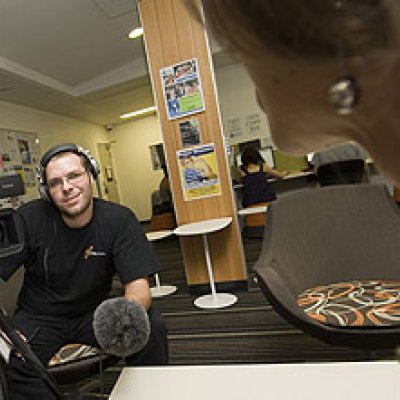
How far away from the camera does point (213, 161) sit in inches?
123

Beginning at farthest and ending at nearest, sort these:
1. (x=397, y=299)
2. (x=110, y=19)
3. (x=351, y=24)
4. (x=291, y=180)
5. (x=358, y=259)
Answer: (x=291, y=180) → (x=110, y=19) → (x=358, y=259) → (x=397, y=299) → (x=351, y=24)

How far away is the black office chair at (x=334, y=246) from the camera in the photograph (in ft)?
5.19

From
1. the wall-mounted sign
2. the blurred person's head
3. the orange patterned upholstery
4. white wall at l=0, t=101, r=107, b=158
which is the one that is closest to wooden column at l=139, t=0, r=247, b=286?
the wall-mounted sign

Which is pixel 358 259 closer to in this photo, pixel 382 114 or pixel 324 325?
pixel 324 325

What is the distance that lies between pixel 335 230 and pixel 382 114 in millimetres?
1768

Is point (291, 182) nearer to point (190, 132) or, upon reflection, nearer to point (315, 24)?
point (190, 132)

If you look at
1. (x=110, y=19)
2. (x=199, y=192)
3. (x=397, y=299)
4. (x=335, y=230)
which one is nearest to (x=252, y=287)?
(x=199, y=192)

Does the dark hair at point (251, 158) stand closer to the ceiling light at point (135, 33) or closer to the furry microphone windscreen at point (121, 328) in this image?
the ceiling light at point (135, 33)

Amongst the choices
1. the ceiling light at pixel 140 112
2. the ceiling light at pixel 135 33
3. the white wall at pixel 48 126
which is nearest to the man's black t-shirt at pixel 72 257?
the ceiling light at pixel 135 33

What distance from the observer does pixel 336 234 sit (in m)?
1.84

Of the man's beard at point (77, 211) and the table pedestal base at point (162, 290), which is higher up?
the man's beard at point (77, 211)

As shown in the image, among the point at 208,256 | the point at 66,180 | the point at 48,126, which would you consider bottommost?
the point at 208,256

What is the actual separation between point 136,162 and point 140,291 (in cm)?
743

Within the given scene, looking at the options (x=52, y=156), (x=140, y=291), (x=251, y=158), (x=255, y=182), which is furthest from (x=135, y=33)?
(x=140, y=291)
